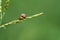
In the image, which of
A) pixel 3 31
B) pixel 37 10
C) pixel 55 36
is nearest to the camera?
pixel 3 31

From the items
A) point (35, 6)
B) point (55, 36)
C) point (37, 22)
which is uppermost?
point (35, 6)

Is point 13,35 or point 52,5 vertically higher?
point 52,5

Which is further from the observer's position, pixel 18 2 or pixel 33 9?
pixel 33 9

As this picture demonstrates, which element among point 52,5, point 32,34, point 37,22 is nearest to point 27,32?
point 32,34

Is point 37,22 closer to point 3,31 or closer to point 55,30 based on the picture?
point 55,30

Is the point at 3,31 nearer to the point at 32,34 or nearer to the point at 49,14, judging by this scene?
the point at 32,34

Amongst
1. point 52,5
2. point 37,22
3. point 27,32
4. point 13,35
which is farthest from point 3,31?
point 52,5

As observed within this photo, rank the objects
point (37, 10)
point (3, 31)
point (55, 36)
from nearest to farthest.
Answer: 1. point (3, 31)
2. point (55, 36)
3. point (37, 10)
